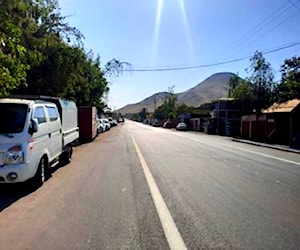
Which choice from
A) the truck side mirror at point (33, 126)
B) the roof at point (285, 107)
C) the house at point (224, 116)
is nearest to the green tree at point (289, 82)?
the roof at point (285, 107)

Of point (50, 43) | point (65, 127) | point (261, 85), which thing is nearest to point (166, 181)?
point (65, 127)

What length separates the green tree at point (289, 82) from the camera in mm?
40250

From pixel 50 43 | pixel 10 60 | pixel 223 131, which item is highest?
pixel 50 43

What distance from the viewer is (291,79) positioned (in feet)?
136

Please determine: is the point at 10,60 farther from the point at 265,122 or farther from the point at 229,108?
the point at 229,108

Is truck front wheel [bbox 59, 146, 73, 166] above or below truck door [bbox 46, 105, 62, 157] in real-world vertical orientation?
below

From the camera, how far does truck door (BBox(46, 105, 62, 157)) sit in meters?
12.4

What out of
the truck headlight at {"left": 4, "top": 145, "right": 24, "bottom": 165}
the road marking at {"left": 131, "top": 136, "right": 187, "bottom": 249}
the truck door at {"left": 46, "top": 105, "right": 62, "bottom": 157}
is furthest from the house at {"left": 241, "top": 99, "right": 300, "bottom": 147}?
the truck headlight at {"left": 4, "top": 145, "right": 24, "bottom": 165}

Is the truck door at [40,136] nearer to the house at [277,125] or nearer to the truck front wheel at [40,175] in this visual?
the truck front wheel at [40,175]

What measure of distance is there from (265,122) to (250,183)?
109 ft

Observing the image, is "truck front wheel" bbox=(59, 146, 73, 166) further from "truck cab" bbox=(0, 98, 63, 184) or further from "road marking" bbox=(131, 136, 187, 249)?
"road marking" bbox=(131, 136, 187, 249)

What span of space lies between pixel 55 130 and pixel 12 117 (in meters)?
2.71

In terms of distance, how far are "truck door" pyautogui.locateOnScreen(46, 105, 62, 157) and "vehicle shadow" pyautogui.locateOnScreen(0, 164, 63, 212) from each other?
1795mm

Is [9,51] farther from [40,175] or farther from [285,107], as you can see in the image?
[285,107]
